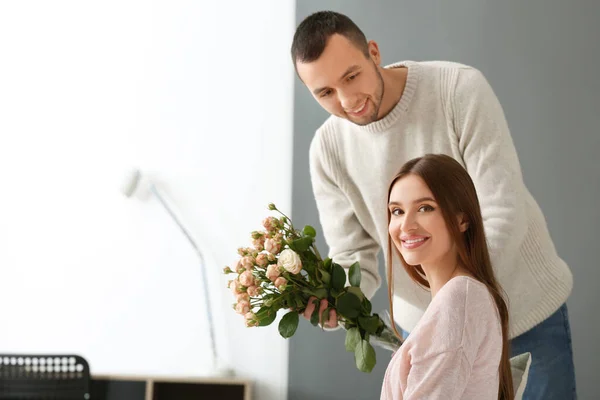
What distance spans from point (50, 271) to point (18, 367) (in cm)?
72

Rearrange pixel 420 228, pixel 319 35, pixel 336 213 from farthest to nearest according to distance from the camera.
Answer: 1. pixel 336 213
2. pixel 319 35
3. pixel 420 228

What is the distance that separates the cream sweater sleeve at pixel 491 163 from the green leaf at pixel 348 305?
33cm

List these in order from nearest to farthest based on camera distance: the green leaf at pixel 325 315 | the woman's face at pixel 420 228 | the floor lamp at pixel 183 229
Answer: the woman's face at pixel 420 228, the green leaf at pixel 325 315, the floor lamp at pixel 183 229

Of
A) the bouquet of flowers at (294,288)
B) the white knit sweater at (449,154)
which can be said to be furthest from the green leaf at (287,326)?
the white knit sweater at (449,154)

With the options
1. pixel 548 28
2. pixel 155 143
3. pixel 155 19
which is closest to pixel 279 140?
pixel 155 143

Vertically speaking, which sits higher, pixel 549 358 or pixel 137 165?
pixel 137 165

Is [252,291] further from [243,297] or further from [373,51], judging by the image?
[373,51]

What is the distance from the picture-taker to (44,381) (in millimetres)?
2805

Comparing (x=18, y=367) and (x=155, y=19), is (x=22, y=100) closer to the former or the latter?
(x=155, y=19)

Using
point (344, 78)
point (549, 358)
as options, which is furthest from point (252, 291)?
point (549, 358)

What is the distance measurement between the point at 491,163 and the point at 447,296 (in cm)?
59

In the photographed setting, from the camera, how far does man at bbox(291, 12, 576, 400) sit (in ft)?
5.35

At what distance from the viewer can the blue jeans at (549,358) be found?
1703mm

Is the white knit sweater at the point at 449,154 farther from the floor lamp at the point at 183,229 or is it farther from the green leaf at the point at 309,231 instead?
the floor lamp at the point at 183,229
